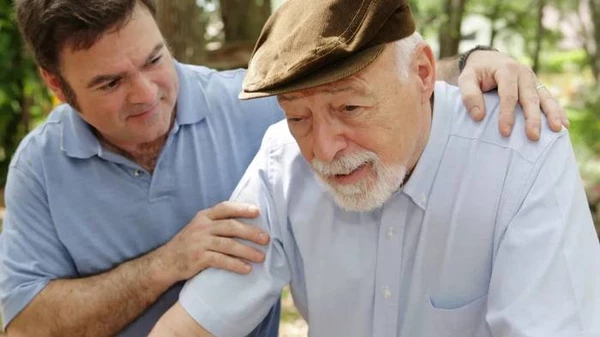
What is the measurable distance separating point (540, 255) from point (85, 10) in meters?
1.19

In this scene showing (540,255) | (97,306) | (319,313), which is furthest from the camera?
(97,306)

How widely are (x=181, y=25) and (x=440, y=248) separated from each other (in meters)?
2.11

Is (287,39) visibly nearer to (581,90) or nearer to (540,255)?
(540,255)

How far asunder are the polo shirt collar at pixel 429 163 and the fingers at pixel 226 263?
40cm

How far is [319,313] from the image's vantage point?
1.92m

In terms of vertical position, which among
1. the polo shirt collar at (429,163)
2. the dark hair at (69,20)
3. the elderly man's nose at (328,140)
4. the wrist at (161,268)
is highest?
the dark hair at (69,20)

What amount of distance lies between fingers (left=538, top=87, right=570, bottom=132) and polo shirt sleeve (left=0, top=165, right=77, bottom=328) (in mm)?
1289

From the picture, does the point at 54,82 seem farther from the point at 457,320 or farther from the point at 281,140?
the point at 457,320

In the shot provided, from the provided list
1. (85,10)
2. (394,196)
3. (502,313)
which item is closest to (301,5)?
(394,196)

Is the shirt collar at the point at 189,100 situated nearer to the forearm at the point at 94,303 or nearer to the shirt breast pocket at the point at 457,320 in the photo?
the forearm at the point at 94,303

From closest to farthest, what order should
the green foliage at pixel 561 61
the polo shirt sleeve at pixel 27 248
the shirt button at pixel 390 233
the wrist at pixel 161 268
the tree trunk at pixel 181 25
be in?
the shirt button at pixel 390 233 < the wrist at pixel 161 268 < the polo shirt sleeve at pixel 27 248 < the tree trunk at pixel 181 25 < the green foliage at pixel 561 61

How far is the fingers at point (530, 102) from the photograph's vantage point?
173cm

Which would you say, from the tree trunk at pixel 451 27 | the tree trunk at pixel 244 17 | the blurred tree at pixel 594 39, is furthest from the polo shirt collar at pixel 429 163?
the blurred tree at pixel 594 39

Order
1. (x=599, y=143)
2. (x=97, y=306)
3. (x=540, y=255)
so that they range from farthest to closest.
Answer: (x=599, y=143), (x=97, y=306), (x=540, y=255)
